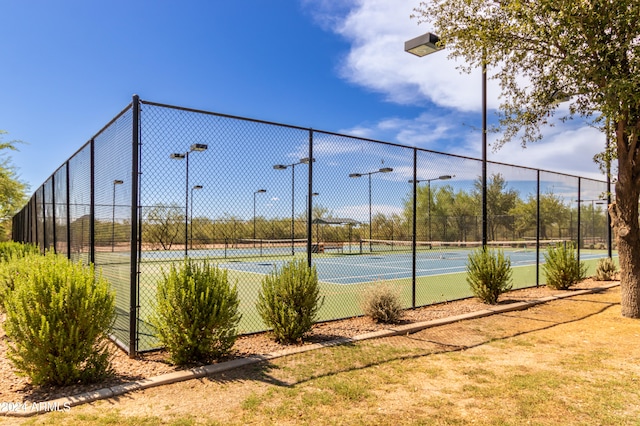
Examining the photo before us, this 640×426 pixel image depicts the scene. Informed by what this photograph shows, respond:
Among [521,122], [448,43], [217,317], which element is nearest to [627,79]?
[521,122]

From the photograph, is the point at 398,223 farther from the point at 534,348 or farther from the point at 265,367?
the point at 265,367

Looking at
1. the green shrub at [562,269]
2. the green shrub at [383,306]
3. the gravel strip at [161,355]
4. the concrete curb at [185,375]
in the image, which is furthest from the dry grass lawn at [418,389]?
the green shrub at [562,269]

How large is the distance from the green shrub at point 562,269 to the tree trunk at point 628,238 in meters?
2.50

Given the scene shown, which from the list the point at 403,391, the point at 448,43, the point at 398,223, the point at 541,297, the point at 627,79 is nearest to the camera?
the point at 403,391

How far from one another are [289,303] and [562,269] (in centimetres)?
770

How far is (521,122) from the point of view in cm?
808

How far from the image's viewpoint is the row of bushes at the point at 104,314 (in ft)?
12.4

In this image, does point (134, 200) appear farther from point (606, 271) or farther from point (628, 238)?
point (606, 271)

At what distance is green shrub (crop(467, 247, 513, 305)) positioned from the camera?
825cm

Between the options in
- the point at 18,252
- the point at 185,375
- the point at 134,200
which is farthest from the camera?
the point at 18,252

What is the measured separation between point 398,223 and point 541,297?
4.17 m

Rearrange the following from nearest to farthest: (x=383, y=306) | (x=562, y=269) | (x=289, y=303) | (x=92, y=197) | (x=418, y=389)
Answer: (x=418, y=389), (x=289, y=303), (x=92, y=197), (x=383, y=306), (x=562, y=269)

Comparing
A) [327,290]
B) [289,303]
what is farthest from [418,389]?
[327,290]

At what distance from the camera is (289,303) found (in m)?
5.40
